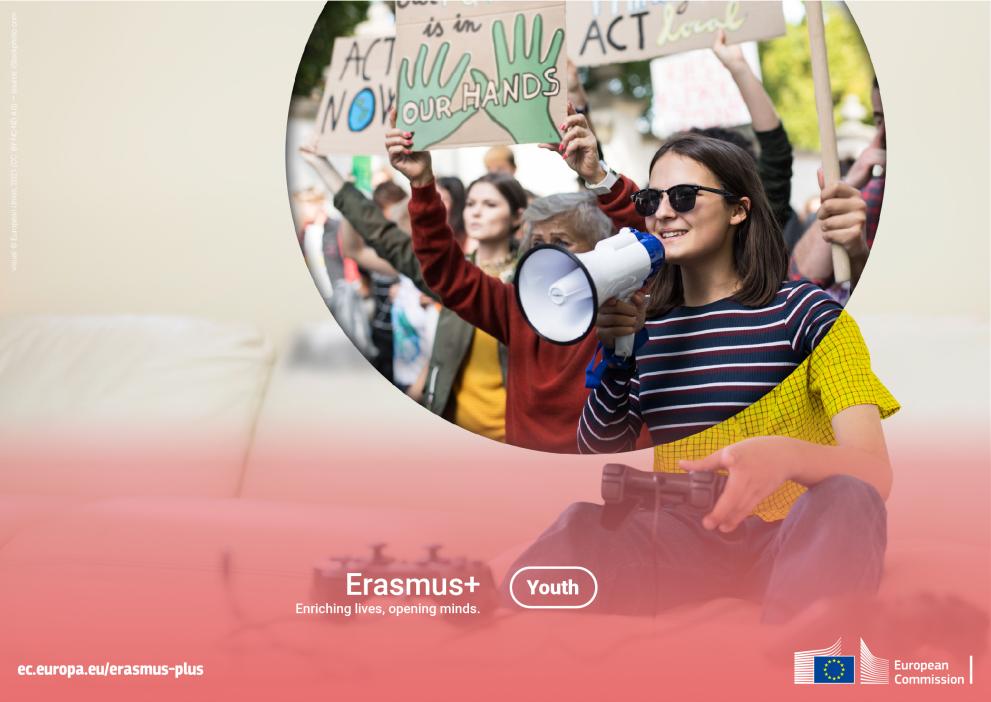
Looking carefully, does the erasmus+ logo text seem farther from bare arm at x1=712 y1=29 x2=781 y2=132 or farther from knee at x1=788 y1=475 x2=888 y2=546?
bare arm at x1=712 y1=29 x2=781 y2=132

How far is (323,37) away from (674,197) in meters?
0.65

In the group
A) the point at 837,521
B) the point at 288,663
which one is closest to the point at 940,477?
the point at 837,521

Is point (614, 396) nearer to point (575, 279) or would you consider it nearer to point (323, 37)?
point (575, 279)

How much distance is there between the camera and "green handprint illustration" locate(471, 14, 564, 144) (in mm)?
1770

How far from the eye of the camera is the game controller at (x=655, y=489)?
5.54 ft

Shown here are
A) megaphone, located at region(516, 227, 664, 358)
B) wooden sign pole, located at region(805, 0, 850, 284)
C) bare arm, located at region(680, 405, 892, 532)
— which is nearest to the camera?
megaphone, located at region(516, 227, 664, 358)

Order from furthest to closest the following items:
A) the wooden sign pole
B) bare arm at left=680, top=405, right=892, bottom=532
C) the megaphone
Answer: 1. the wooden sign pole
2. bare arm at left=680, top=405, right=892, bottom=532
3. the megaphone

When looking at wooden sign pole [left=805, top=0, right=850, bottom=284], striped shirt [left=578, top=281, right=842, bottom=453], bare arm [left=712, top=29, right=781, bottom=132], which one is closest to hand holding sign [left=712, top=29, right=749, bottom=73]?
bare arm [left=712, top=29, right=781, bottom=132]

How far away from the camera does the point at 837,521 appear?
1668mm

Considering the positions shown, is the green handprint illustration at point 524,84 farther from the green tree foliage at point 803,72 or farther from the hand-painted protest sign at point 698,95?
the green tree foliage at point 803,72

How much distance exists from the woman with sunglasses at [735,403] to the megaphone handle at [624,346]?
0.04ft

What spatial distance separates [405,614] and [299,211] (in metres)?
0.69

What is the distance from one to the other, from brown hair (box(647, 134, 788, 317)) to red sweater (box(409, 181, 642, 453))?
262 mm

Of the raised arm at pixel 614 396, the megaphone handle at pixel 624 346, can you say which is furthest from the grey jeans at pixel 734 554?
the megaphone handle at pixel 624 346
